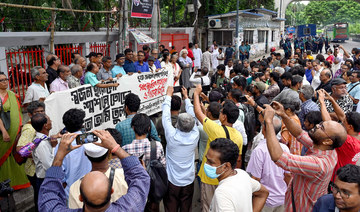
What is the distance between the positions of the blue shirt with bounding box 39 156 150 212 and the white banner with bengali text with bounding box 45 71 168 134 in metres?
2.62

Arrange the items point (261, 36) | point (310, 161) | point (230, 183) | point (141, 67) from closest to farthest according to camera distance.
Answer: point (230, 183), point (310, 161), point (141, 67), point (261, 36)

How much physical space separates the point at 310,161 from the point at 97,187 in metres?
1.83

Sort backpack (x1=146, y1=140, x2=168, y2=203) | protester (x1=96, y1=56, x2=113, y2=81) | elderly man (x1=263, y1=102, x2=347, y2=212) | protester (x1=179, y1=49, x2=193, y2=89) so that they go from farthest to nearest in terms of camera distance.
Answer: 1. protester (x1=179, y1=49, x2=193, y2=89)
2. protester (x1=96, y1=56, x2=113, y2=81)
3. backpack (x1=146, y1=140, x2=168, y2=203)
4. elderly man (x1=263, y1=102, x2=347, y2=212)

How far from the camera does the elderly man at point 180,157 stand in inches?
137

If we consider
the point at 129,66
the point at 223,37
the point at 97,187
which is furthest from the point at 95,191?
the point at 223,37

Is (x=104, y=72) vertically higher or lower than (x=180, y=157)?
higher

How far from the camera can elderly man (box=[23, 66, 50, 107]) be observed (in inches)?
184

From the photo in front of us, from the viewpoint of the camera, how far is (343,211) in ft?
7.22

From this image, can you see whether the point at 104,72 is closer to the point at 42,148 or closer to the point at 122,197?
the point at 42,148

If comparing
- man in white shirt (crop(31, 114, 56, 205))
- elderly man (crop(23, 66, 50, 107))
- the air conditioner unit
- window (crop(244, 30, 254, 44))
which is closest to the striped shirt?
man in white shirt (crop(31, 114, 56, 205))

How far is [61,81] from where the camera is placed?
520cm

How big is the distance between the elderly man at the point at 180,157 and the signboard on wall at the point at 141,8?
7.06 meters

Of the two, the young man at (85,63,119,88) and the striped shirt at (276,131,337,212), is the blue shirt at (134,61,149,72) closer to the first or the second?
the young man at (85,63,119,88)

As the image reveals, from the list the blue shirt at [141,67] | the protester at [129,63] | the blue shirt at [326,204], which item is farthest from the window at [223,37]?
the blue shirt at [326,204]
